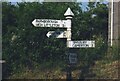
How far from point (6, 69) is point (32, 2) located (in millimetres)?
2612

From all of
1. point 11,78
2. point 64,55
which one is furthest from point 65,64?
point 11,78

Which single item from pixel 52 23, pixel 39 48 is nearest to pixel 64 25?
pixel 52 23

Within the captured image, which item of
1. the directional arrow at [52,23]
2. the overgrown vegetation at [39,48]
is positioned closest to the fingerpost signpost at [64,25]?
the directional arrow at [52,23]

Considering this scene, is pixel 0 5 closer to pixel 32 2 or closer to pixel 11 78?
pixel 32 2

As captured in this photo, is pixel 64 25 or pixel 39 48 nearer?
pixel 64 25

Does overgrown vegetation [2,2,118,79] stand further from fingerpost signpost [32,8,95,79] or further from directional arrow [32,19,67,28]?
directional arrow [32,19,67,28]

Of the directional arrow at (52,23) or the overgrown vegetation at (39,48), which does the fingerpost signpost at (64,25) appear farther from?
the overgrown vegetation at (39,48)

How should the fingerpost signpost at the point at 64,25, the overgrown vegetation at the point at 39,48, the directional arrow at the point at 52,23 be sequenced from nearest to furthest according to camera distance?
the fingerpost signpost at the point at 64,25
the directional arrow at the point at 52,23
the overgrown vegetation at the point at 39,48

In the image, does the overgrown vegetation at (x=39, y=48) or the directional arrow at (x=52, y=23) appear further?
the overgrown vegetation at (x=39, y=48)

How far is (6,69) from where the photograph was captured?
11070mm

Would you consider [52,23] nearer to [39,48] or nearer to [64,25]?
[64,25]

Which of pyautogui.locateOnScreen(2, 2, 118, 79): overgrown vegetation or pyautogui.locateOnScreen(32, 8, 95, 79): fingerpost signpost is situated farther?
pyautogui.locateOnScreen(2, 2, 118, 79): overgrown vegetation

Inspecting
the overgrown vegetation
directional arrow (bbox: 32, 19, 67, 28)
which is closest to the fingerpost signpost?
directional arrow (bbox: 32, 19, 67, 28)

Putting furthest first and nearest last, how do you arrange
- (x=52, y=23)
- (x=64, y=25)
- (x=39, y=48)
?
(x=39, y=48) → (x=52, y=23) → (x=64, y=25)
